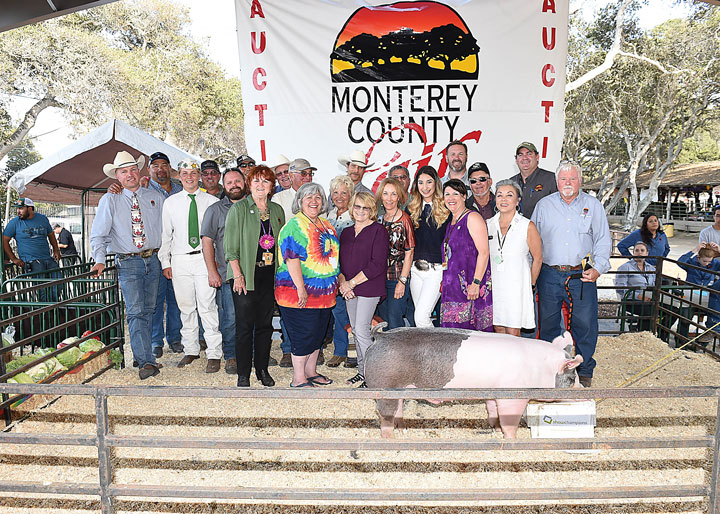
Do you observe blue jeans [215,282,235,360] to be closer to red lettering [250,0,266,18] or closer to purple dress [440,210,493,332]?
purple dress [440,210,493,332]

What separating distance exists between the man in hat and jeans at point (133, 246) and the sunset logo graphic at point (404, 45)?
2.82m

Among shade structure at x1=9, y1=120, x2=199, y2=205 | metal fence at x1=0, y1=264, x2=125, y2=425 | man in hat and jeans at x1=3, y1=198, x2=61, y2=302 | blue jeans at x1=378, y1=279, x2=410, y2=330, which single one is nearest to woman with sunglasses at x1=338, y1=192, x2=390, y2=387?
blue jeans at x1=378, y1=279, x2=410, y2=330

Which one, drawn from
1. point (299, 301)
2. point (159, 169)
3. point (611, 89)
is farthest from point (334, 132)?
point (611, 89)

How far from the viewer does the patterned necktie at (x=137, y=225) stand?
16.0 ft

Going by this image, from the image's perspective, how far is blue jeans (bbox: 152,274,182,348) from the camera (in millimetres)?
5779

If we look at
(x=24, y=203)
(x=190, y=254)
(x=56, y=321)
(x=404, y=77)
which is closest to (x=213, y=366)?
(x=190, y=254)

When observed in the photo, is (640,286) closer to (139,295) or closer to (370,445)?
(370,445)

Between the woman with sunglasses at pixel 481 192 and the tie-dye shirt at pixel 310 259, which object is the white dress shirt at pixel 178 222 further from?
the woman with sunglasses at pixel 481 192

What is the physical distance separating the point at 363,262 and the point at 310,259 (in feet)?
1.43

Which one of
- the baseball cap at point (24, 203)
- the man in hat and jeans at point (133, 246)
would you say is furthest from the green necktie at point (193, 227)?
the baseball cap at point (24, 203)

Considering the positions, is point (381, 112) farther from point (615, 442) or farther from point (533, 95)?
point (615, 442)

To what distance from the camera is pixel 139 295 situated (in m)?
4.91

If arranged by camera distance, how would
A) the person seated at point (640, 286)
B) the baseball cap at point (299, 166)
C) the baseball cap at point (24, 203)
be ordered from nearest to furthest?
the baseball cap at point (299, 166)
the person seated at point (640, 286)
the baseball cap at point (24, 203)

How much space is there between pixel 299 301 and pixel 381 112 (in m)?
3.21
